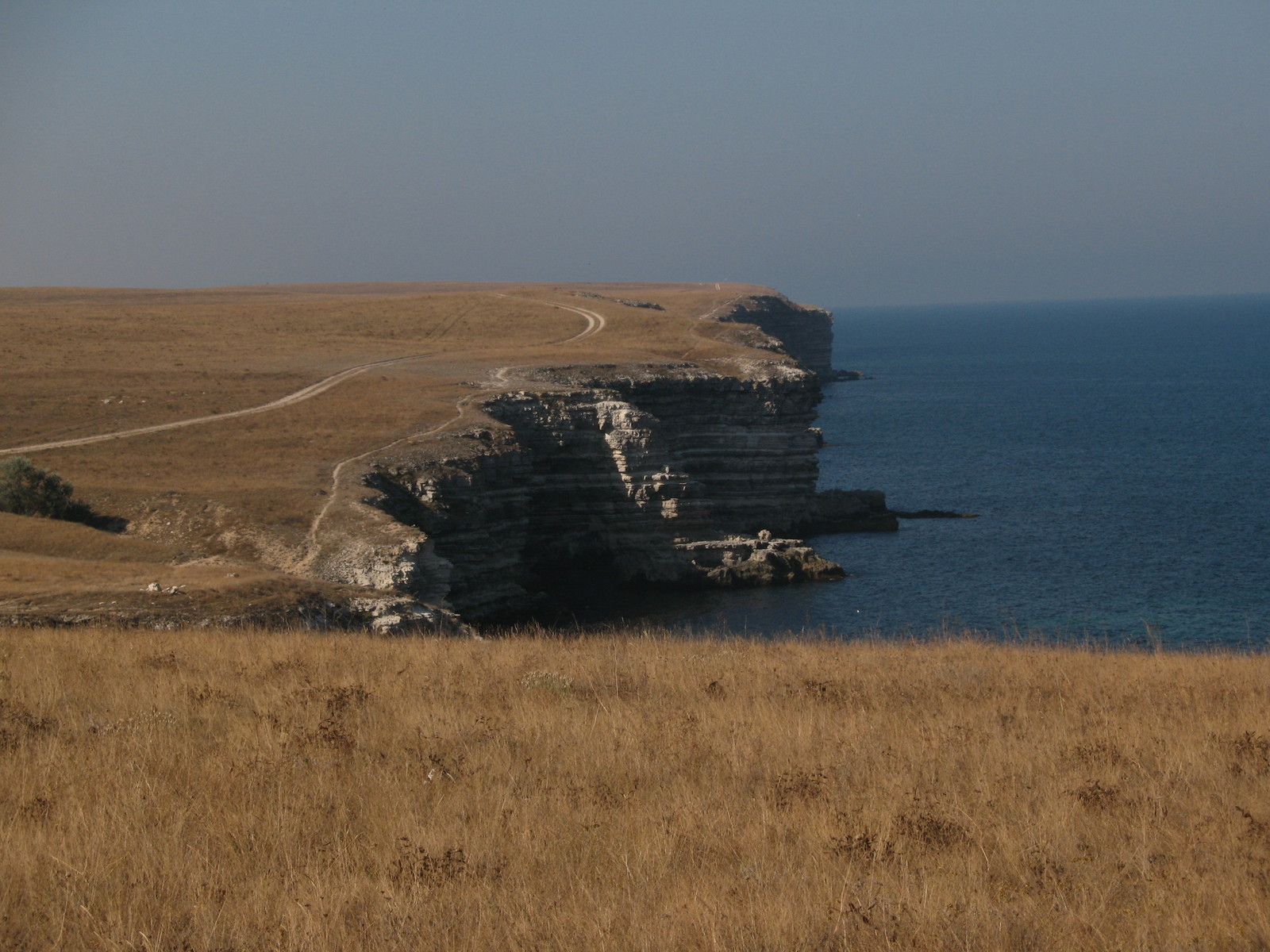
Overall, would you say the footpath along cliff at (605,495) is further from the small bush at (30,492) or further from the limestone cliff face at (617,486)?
the small bush at (30,492)

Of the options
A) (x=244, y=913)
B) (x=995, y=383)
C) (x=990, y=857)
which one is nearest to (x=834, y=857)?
(x=990, y=857)

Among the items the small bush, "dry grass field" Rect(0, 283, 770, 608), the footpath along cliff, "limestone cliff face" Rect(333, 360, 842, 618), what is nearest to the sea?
the footpath along cliff

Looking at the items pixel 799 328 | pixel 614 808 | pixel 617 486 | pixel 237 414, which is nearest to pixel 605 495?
pixel 617 486

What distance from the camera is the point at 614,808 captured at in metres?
8.34

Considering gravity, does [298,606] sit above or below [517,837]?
below

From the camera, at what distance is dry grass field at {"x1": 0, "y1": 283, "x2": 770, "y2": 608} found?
109ft

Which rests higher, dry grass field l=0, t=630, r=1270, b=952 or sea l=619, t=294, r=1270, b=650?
dry grass field l=0, t=630, r=1270, b=952

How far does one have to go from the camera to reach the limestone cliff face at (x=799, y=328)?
141375 millimetres

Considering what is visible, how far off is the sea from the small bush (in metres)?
20.0

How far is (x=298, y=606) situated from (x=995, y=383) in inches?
5023

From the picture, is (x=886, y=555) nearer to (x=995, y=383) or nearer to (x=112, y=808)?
(x=112, y=808)

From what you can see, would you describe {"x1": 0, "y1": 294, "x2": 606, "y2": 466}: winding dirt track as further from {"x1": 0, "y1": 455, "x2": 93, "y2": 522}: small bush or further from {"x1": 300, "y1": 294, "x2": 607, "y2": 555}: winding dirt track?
{"x1": 0, "y1": 455, "x2": 93, "y2": 522}: small bush

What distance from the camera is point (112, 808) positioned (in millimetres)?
7789

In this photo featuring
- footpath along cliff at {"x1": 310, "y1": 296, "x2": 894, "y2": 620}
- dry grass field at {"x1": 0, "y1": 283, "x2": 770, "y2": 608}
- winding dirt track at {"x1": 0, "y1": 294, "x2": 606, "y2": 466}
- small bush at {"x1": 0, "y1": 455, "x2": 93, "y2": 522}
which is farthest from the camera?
winding dirt track at {"x1": 0, "y1": 294, "x2": 606, "y2": 466}
